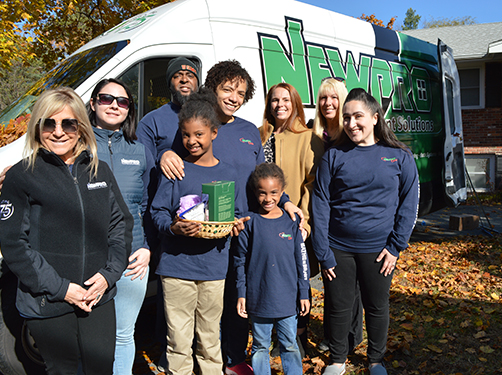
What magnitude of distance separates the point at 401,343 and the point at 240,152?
2385mm

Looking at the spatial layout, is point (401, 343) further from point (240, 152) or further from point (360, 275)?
point (240, 152)

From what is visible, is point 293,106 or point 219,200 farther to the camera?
point 293,106

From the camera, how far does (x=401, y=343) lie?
387 cm

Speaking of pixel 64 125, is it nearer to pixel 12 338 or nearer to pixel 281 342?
pixel 12 338

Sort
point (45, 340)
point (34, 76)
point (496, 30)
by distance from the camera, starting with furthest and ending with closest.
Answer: point (34, 76), point (496, 30), point (45, 340)

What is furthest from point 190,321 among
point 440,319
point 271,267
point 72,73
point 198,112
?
point 440,319

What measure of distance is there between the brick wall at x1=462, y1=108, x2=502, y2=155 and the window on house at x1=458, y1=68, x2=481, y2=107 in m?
0.43

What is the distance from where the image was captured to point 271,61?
464cm

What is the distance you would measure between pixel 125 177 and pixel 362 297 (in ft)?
6.40

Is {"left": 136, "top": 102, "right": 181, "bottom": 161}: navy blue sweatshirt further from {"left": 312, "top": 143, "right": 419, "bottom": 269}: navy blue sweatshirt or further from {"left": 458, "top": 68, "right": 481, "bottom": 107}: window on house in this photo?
{"left": 458, "top": 68, "right": 481, "bottom": 107}: window on house

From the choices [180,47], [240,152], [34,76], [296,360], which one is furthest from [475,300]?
[34,76]

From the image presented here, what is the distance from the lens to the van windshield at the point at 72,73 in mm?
3684

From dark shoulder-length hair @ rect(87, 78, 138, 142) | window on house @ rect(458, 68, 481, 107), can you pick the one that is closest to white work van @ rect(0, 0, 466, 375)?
dark shoulder-length hair @ rect(87, 78, 138, 142)

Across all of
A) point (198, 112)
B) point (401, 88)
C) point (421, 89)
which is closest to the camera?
point (198, 112)
